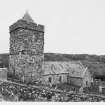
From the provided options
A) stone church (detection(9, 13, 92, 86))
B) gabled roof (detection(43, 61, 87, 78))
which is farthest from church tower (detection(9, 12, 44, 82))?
gabled roof (detection(43, 61, 87, 78))

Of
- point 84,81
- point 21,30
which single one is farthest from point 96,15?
point 84,81

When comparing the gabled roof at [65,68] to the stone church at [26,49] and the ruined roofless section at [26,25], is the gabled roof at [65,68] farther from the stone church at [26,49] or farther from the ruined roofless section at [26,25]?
the ruined roofless section at [26,25]

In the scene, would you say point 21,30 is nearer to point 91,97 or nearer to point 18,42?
point 18,42

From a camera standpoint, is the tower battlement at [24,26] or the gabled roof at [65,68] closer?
the tower battlement at [24,26]

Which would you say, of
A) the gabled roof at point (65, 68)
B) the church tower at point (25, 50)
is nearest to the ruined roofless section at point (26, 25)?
the church tower at point (25, 50)

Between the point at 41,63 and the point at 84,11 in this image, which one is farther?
the point at 41,63

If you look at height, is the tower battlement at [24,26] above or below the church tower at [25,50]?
above

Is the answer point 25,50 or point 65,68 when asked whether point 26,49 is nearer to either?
point 25,50
